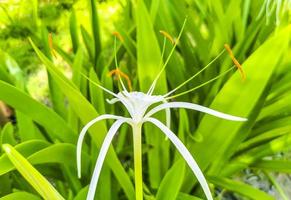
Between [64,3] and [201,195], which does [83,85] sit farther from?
[64,3]

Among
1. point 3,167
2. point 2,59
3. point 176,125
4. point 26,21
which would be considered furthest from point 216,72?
point 26,21

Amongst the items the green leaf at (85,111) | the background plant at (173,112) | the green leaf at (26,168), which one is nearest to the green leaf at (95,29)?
the background plant at (173,112)

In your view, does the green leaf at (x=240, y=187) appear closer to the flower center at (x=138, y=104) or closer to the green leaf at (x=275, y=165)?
the green leaf at (x=275, y=165)

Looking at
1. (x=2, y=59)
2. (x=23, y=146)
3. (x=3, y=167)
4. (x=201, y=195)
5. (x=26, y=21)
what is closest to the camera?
(x=3, y=167)

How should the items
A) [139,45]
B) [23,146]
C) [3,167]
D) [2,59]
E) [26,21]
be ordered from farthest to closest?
[26,21], [2,59], [139,45], [23,146], [3,167]

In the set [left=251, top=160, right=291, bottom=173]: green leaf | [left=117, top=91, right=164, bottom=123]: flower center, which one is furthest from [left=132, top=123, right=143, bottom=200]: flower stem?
[left=251, top=160, right=291, bottom=173]: green leaf

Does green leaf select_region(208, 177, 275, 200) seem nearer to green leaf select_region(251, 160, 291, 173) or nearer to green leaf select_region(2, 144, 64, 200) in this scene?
green leaf select_region(251, 160, 291, 173)

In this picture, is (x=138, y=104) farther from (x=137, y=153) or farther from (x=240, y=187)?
(x=240, y=187)

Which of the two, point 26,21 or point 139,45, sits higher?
point 26,21
